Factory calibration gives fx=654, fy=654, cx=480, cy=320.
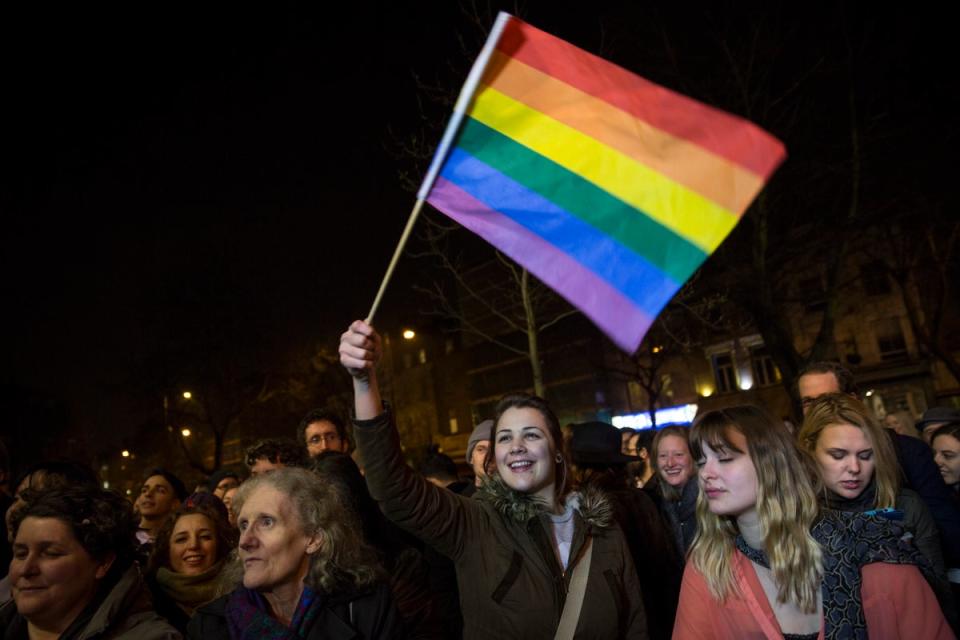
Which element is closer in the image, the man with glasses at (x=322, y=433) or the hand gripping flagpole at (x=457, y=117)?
the hand gripping flagpole at (x=457, y=117)

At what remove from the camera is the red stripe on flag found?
285 cm

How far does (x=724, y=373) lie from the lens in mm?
39125

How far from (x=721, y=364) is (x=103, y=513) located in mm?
39659

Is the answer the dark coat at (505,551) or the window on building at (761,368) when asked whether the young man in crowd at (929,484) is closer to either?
the dark coat at (505,551)

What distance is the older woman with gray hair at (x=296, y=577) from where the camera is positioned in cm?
292

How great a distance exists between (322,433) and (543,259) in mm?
3129

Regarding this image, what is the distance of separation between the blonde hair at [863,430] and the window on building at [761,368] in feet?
119

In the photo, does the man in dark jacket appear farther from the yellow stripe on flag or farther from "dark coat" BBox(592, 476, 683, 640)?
the yellow stripe on flag

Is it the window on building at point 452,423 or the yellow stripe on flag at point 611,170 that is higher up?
the window on building at point 452,423

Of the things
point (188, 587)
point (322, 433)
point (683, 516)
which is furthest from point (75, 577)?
Answer: point (683, 516)

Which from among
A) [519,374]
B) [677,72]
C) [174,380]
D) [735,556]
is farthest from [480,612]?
[519,374]

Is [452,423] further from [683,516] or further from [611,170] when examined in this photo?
[611,170]

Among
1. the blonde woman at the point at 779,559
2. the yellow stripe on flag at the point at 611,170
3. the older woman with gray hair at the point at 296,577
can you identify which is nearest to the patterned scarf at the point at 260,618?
the older woman with gray hair at the point at 296,577

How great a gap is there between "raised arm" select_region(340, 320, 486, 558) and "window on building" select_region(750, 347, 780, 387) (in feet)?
126
